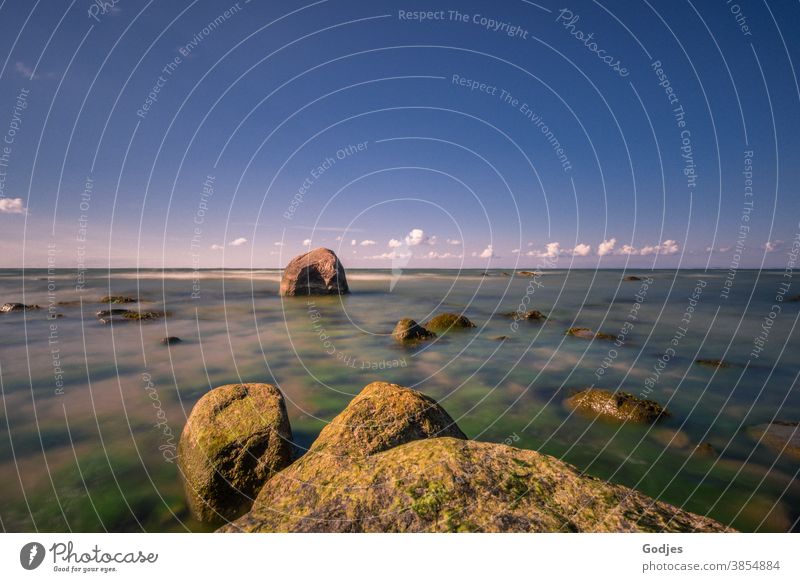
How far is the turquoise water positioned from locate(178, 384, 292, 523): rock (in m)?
0.37

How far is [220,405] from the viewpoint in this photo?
17.3 feet

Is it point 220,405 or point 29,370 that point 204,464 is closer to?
point 220,405

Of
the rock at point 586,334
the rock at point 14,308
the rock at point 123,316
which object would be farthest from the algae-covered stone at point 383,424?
the rock at point 14,308

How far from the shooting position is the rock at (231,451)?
474 cm

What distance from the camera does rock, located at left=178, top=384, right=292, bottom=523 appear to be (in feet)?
15.5

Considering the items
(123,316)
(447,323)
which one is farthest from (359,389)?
(123,316)

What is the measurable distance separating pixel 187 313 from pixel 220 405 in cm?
2030

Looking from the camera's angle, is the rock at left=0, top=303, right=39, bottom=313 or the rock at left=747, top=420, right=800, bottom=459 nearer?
the rock at left=747, top=420, right=800, bottom=459

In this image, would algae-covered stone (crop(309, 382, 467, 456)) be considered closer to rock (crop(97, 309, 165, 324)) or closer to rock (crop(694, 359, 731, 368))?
rock (crop(694, 359, 731, 368))

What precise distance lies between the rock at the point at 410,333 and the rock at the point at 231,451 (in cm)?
903

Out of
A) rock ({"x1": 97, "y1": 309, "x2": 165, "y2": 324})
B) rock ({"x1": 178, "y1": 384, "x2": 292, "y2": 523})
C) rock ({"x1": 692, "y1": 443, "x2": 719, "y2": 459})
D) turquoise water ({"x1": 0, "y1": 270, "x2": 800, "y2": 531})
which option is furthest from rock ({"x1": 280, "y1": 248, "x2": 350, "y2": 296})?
rock ({"x1": 692, "y1": 443, "x2": 719, "y2": 459})

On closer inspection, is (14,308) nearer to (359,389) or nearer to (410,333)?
(410,333)
